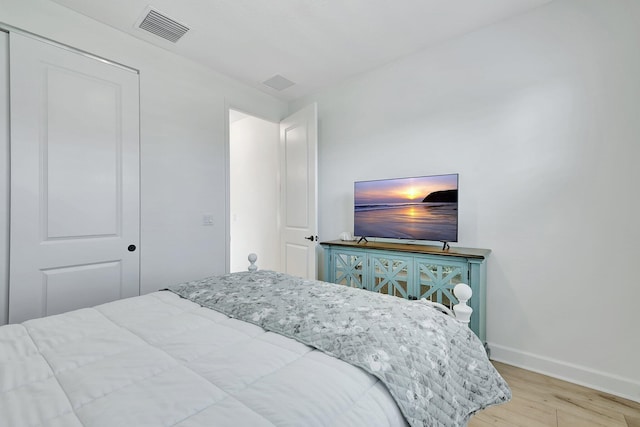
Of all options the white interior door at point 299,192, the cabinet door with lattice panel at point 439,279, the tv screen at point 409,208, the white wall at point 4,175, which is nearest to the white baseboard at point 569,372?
the cabinet door with lattice panel at point 439,279

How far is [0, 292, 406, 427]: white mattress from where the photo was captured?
0.64m

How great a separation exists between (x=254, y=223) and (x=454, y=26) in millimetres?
3410

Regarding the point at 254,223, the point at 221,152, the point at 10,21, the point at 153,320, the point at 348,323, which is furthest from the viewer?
the point at 254,223

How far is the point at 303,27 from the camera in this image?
91.3 inches

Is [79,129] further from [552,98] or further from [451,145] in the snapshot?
[552,98]

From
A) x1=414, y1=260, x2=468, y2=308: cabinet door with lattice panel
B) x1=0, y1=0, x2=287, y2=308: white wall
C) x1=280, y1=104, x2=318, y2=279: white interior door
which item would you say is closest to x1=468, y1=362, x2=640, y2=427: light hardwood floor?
x1=414, y1=260, x2=468, y2=308: cabinet door with lattice panel

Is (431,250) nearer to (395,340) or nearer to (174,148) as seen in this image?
(395,340)

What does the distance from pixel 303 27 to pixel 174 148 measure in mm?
1576

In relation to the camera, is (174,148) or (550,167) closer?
(550,167)

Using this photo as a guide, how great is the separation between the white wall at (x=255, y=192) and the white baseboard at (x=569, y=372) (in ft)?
8.55

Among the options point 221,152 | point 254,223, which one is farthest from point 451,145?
point 254,223

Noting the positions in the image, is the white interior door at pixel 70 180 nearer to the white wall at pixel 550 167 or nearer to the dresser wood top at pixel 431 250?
the dresser wood top at pixel 431 250

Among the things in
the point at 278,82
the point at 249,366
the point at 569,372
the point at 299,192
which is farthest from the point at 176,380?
the point at 278,82

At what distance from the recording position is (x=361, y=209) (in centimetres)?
289
